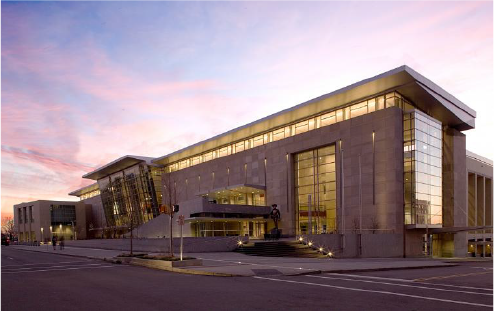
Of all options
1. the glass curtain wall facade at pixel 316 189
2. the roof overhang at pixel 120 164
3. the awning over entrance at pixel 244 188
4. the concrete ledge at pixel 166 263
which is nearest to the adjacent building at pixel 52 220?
the roof overhang at pixel 120 164

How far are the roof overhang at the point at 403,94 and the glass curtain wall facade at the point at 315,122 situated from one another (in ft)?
2.31

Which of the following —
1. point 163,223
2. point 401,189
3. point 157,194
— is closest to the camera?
point 401,189

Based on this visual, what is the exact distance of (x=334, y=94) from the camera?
50906mm

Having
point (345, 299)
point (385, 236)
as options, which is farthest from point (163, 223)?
point (345, 299)

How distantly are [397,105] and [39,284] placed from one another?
4125 centimetres

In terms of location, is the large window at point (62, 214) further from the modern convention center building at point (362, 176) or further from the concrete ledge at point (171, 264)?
the concrete ledge at point (171, 264)

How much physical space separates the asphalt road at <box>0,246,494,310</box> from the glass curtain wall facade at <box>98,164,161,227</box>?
242 feet

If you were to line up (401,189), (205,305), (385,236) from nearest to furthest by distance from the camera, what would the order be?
(205,305) → (385,236) → (401,189)

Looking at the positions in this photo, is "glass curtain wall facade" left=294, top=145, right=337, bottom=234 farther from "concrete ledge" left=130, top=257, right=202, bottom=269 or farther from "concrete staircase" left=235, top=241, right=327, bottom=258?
"concrete ledge" left=130, top=257, right=202, bottom=269

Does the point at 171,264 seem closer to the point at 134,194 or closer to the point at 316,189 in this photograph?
the point at 316,189

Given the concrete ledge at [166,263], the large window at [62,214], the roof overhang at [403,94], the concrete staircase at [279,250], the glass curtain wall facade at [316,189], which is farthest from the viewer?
the large window at [62,214]

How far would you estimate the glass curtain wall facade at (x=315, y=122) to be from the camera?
49.1 metres

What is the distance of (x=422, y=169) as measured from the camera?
48.2m

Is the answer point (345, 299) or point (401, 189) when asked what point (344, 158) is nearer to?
point (401, 189)
